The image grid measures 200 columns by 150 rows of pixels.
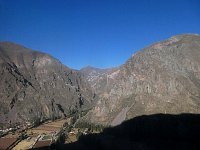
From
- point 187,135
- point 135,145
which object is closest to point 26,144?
point 135,145

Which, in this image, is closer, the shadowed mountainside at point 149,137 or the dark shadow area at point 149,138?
the dark shadow area at point 149,138

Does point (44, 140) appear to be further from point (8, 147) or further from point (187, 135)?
point (187, 135)

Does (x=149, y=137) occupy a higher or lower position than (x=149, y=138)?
higher

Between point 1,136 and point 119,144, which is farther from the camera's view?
point 1,136

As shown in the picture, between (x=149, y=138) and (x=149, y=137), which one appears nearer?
(x=149, y=138)

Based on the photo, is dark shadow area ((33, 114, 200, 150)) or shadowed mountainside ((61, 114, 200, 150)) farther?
shadowed mountainside ((61, 114, 200, 150))
